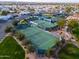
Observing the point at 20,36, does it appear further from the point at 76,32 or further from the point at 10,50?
the point at 76,32

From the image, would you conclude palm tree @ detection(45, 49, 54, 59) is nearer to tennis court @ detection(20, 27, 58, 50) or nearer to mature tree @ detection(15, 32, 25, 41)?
tennis court @ detection(20, 27, 58, 50)

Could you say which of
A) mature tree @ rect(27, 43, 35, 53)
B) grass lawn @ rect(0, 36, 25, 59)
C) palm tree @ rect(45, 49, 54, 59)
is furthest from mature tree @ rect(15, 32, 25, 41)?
palm tree @ rect(45, 49, 54, 59)

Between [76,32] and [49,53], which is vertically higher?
[49,53]

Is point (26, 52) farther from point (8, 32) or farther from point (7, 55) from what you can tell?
point (8, 32)

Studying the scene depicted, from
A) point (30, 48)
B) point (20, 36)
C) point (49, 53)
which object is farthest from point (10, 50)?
point (20, 36)

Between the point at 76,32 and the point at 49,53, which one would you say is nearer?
the point at 49,53

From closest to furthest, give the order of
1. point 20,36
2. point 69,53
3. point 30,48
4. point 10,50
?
1. point 69,53
2. point 10,50
3. point 30,48
4. point 20,36

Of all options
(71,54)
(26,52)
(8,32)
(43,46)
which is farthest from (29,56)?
(8,32)

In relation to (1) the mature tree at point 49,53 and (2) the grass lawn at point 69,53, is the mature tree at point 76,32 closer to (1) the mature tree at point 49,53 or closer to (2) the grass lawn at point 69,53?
(2) the grass lawn at point 69,53
